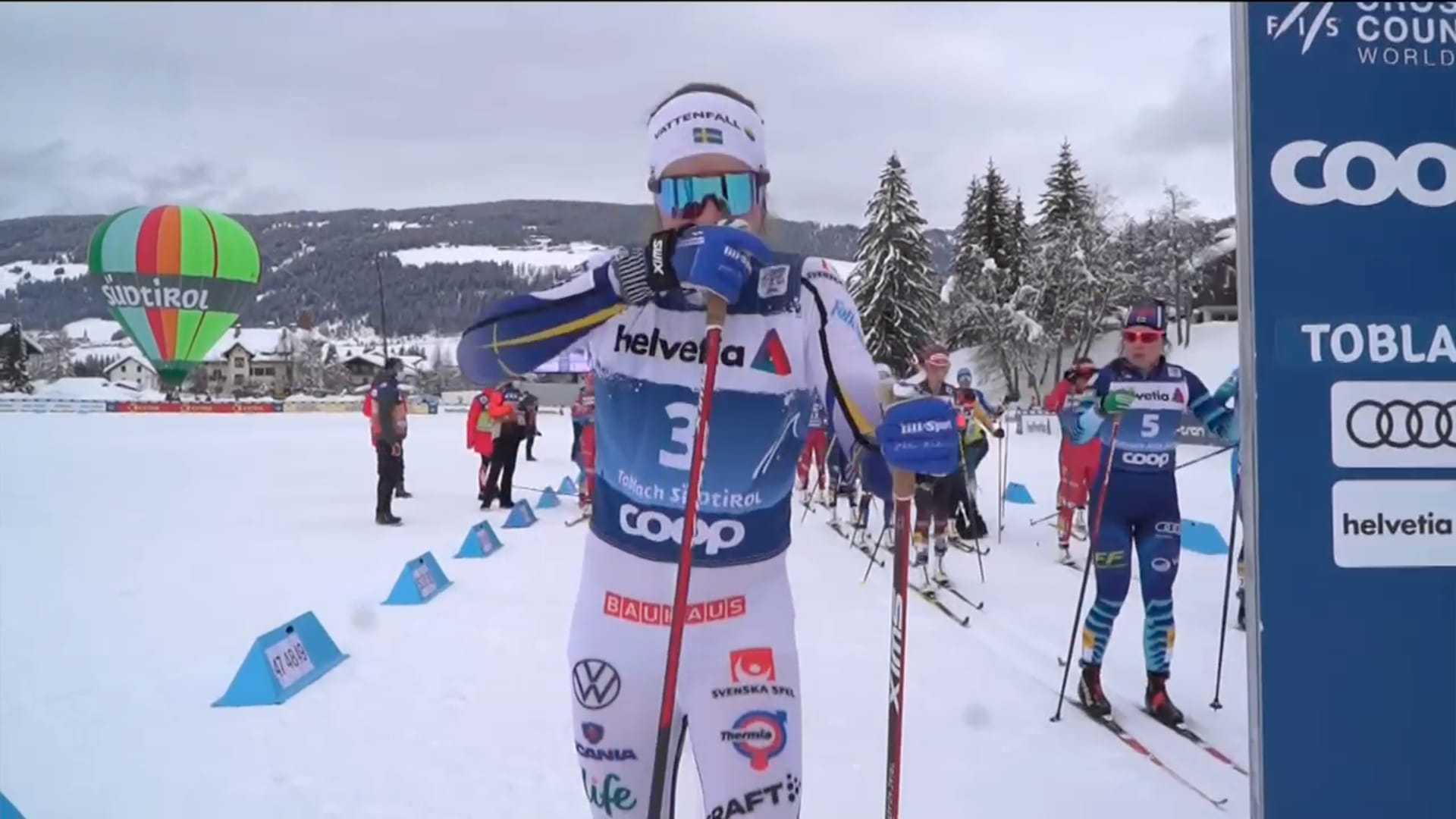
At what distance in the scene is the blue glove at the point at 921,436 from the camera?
6.82 feet

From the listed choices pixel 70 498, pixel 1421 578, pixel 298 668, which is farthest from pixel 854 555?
pixel 70 498

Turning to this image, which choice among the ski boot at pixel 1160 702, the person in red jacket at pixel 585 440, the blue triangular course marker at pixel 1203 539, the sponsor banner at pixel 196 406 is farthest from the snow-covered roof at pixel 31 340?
the sponsor banner at pixel 196 406

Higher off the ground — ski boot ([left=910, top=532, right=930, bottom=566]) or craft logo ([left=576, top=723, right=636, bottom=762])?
craft logo ([left=576, top=723, right=636, bottom=762])

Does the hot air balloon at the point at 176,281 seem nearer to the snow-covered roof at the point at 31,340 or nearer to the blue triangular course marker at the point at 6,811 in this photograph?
the snow-covered roof at the point at 31,340

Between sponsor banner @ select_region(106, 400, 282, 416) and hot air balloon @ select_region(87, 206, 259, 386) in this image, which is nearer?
hot air balloon @ select_region(87, 206, 259, 386)

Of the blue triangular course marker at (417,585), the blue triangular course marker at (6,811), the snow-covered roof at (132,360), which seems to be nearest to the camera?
the blue triangular course marker at (6,811)

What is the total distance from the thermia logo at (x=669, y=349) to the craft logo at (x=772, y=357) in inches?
1.5

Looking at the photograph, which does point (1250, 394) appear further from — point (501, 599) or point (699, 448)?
point (501, 599)

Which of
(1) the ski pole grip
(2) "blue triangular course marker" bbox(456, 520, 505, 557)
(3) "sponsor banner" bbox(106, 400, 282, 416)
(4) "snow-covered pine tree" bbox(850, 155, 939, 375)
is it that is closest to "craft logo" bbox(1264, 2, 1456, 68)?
(1) the ski pole grip

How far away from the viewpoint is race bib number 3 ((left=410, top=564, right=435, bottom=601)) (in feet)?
25.8

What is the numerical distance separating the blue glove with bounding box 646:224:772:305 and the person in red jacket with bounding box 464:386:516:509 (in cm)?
1234

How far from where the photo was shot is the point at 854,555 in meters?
10.6

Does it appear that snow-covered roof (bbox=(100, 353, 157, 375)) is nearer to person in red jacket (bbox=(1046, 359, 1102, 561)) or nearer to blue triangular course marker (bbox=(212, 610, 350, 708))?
blue triangular course marker (bbox=(212, 610, 350, 708))

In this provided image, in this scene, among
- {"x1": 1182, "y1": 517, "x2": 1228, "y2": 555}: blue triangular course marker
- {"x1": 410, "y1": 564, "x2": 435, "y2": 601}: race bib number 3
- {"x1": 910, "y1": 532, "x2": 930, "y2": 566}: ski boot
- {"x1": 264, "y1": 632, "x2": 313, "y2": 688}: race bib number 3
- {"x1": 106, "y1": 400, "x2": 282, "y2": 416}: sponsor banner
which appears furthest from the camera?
{"x1": 106, "y1": 400, "x2": 282, "y2": 416}: sponsor banner
